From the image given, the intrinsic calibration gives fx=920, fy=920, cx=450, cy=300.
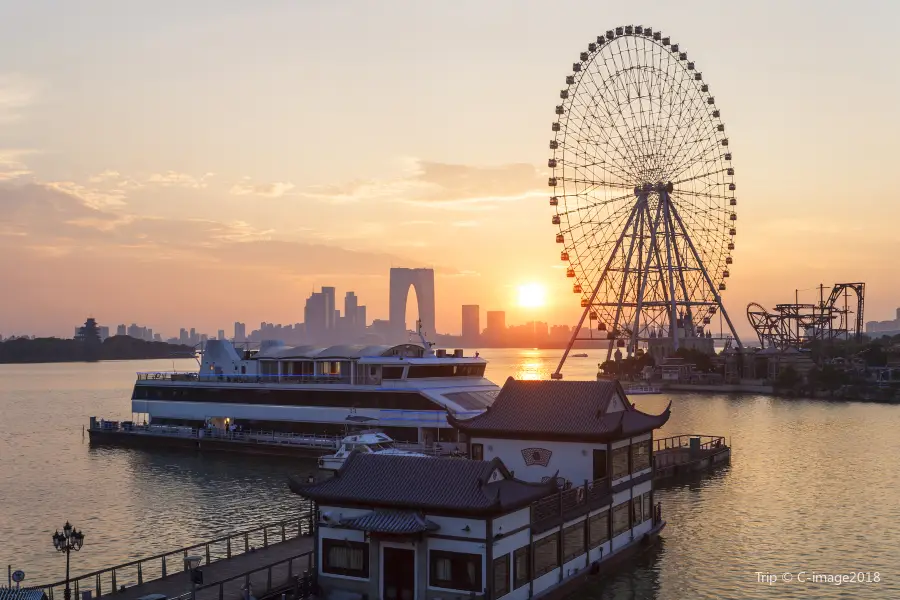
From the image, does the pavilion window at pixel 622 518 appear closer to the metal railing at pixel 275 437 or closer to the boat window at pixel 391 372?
the metal railing at pixel 275 437

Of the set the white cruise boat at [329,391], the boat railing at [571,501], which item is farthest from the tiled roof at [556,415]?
the white cruise boat at [329,391]

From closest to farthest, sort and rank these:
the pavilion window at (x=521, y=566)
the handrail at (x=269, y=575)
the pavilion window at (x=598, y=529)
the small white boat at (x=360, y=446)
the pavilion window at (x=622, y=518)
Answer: the handrail at (x=269, y=575) < the pavilion window at (x=521, y=566) < the pavilion window at (x=598, y=529) < the pavilion window at (x=622, y=518) < the small white boat at (x=360, y=446)

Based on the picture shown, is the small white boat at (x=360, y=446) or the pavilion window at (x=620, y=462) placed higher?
the pavilion window at (x=620, y=462)

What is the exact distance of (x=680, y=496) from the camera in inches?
2044

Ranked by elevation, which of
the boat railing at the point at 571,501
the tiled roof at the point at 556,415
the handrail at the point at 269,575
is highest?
the tiled roof at the point at 556,415

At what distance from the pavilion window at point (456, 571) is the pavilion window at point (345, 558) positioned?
7.76 feet

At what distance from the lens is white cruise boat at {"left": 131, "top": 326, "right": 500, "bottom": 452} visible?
58.2 m

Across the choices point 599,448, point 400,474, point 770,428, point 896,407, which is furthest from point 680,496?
point 896,407

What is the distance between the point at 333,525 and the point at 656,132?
3711 inches

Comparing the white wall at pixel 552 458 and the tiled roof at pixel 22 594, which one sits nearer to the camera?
the tiled roof at pixel 22 594

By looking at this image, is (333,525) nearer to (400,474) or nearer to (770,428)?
(400,474)

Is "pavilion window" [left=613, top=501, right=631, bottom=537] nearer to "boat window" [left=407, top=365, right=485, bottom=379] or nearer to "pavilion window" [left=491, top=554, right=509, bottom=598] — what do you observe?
"pavilion window" [left=491, top=554, right=509, bottom=598]

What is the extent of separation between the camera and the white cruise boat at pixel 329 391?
58219 millimetres

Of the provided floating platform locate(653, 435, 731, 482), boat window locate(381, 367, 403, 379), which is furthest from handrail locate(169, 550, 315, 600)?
floating platform locate(653, 435, 731, 482)
